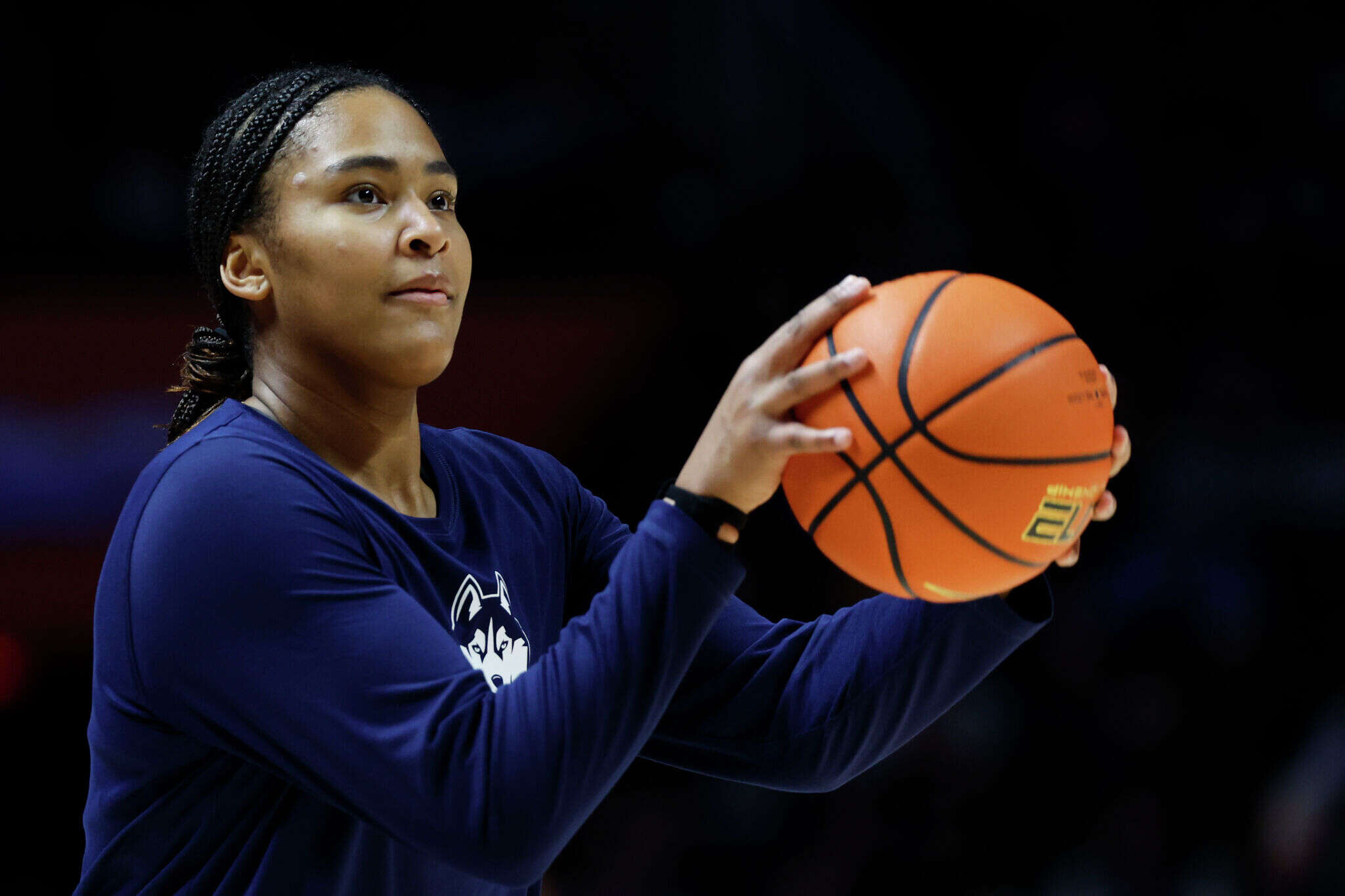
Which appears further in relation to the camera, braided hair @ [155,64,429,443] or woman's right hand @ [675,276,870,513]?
braided hair @ [155,64,429,443]

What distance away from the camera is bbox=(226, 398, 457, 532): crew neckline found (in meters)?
1.56

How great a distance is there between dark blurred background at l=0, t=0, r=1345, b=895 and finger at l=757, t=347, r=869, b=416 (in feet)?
7.25

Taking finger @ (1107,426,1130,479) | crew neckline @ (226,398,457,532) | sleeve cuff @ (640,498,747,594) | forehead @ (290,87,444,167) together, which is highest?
forehead @ (290,87,444,167)

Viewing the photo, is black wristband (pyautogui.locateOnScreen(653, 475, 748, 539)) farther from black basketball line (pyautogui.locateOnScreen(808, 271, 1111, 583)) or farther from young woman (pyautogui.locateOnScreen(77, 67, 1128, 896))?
black basketball line (pyautogui.locateOnScreen(808, 271, 1111, 583))

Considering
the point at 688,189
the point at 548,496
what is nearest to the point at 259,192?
the point at 548,496

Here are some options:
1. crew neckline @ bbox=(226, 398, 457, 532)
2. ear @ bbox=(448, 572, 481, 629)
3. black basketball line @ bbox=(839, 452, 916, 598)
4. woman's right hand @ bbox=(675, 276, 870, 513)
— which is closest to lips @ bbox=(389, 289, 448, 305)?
crew neckline @ bbox=(226, 398, 457, 532)

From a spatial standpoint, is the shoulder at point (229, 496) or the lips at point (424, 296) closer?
the shoulder at point (229, 496)

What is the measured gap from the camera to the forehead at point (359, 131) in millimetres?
1636

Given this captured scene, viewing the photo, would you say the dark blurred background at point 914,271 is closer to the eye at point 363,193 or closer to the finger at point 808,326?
the eye at point 363,193

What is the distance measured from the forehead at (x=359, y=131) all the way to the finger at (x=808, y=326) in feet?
2.13

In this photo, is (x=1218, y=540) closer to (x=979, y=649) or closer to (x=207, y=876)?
(x=979, y=649)

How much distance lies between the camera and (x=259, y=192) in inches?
65.7

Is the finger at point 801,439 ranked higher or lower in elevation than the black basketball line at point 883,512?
higher

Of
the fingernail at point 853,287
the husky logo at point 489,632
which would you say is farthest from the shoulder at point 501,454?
the fingernail at point 853,287
